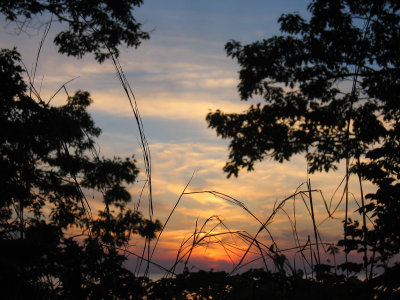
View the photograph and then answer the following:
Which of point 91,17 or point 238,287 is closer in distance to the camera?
point 238,287

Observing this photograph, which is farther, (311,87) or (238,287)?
(311,87)

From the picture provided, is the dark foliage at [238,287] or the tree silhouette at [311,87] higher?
the tree silhouette at [311,87]

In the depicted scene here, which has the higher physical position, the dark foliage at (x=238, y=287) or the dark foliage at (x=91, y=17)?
the dark foliage at (x=91, y=17)

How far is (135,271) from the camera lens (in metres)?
1.46

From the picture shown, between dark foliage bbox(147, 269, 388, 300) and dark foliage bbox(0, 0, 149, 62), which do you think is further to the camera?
dark foliage bbox(0, 0, 149, 62)

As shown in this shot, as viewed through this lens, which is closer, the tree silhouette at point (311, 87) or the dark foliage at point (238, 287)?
the dark foliage at point (238, 287)

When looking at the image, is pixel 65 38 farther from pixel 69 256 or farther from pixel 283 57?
pixel 69 256

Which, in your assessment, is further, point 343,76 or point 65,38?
point 343,76

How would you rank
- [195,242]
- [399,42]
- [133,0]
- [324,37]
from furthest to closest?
1. [324,37]
2. [399,42]
3. [133,0]
4. [195,242]

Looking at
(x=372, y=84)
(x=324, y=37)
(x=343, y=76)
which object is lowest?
(x=372, y=84)

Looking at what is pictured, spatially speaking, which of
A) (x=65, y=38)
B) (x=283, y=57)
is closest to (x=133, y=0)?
(x=65, y=38)

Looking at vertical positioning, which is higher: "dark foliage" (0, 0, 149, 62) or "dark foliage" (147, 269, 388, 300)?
"dark foliage" (0, 0, 149, 62)

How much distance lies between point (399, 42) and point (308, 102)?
292cm

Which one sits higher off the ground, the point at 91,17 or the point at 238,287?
the point at 91,17
